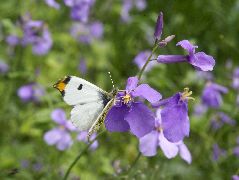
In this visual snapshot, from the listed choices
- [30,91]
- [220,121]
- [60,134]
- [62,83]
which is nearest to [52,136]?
[60,134]

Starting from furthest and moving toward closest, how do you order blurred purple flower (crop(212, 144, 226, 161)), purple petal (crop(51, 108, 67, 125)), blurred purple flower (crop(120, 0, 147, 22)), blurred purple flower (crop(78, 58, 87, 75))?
blurred purple flower (crop(120, 0, 147, 22))
blurred purple flower (crop(78, 58, 87, 75))
blurred purple flower (crop(212, 144, 226, 161))
purple petal (crop(51, 108, 67, 125))

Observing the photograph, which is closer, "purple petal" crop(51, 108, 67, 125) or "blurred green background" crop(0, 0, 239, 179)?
"purple petal" crop(51, 108, 67, 125)

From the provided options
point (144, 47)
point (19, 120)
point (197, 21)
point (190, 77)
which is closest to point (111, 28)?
point (144, 47)

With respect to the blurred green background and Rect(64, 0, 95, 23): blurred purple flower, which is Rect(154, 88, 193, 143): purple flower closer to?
the blurred green background

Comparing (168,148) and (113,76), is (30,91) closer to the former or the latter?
(113,76)

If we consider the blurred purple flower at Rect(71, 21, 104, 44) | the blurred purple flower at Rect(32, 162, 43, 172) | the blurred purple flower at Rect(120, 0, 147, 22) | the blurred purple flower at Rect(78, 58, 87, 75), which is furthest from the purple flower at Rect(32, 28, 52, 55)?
the blurred purple flower at Rect(120, 0, 147, 22)

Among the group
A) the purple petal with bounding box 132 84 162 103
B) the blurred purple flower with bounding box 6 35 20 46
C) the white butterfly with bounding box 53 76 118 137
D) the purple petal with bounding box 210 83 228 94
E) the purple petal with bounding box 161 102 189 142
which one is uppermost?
the purple petal with bounding box 132 84 162 103
